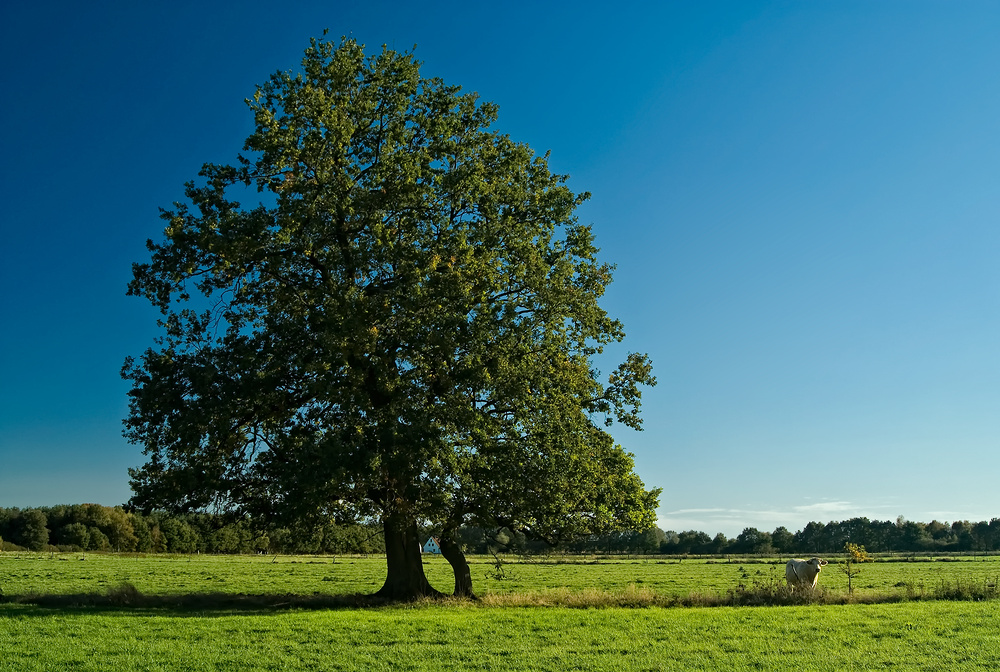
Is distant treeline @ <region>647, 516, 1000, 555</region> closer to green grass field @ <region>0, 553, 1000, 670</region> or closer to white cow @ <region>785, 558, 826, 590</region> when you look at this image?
white cow @ <region>785, 558, 826, 590</region>

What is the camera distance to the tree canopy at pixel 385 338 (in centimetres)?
2123

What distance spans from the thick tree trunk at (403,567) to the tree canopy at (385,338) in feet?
0.32

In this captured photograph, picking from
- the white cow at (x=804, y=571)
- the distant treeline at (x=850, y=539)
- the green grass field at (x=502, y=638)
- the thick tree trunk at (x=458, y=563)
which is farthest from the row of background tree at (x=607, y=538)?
the green grass field at (x=502, y=638)

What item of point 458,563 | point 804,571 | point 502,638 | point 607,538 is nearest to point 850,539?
point 607,538

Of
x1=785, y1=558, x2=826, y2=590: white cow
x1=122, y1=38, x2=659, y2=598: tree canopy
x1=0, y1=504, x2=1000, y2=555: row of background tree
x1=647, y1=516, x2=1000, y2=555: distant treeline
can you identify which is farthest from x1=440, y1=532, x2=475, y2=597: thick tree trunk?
x1=647, y1=516, x2=1000, y2=555: distant treeline

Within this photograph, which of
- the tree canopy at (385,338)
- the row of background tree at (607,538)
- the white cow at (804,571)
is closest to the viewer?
the tree canopy at (385,338)

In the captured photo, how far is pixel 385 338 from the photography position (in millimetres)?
→ 22109

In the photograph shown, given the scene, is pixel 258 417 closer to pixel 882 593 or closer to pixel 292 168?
pixel 292 168

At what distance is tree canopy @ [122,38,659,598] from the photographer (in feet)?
69.7

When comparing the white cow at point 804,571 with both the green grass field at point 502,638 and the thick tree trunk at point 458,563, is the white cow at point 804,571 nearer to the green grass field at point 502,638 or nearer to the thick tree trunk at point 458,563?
the green grass field at point 502,638

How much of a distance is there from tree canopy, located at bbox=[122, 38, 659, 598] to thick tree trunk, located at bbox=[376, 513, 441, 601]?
10 centimetres

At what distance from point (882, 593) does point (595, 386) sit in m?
12.3

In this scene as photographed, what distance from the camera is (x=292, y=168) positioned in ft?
77.5

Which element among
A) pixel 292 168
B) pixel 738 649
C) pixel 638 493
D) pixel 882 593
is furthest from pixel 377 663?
pixel 882 593
